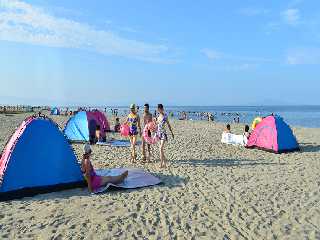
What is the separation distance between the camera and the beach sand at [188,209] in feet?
21.6

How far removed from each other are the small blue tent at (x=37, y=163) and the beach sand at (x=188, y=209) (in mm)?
274

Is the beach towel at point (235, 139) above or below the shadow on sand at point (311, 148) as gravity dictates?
above

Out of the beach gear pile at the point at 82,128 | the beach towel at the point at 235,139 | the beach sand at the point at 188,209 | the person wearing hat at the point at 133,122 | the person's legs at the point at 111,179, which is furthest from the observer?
the beach gear pile at the point at 82,128

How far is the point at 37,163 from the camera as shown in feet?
28.7

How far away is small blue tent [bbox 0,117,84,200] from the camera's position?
332 inches

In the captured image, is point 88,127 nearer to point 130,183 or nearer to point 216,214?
point 130,183

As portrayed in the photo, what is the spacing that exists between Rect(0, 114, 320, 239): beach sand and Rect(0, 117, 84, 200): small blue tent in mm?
274

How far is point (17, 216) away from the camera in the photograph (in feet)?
23.8

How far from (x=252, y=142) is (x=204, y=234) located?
1052 centimetres

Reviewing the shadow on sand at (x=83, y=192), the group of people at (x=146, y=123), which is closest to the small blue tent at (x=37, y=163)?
the shadow on sand at (x=83, y=192)

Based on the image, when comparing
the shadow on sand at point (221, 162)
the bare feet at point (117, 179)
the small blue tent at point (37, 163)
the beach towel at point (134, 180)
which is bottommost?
the shadow on sand at point (221, 162)

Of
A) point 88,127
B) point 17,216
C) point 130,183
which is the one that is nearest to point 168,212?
point 130,183

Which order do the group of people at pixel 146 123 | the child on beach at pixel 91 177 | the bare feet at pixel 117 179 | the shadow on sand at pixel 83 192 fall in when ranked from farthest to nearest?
1. the group of people at pixel 146 123
2. the bare feet at pixel 117 179
3. the child on beach at pixel 91 177
4. the shadow on sand at pixel 83 192

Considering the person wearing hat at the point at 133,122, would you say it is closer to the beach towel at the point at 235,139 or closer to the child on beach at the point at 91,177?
the child on beach at the point at 91,177
